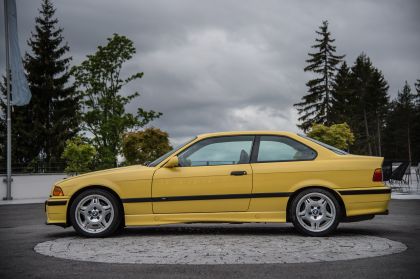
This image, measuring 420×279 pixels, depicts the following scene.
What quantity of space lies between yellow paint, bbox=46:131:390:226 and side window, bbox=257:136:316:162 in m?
0.13

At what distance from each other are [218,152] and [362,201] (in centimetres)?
217

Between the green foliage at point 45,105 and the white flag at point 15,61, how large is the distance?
2125 centimetres

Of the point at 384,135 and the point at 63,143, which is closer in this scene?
the point at 63,143

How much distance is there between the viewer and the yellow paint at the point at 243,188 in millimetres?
7340

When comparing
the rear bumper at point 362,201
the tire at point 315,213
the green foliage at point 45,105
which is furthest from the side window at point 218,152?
the green foliage at point 45,105

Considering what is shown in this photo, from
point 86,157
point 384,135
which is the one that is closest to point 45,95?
point 86,157

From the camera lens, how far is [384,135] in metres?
89.6

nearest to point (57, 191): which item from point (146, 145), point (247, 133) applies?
point (247, 133)

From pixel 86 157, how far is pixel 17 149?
20180 mm

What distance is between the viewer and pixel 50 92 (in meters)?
43.8

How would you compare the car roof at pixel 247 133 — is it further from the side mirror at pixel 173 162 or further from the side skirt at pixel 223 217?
the side skirt at pixel 223 217

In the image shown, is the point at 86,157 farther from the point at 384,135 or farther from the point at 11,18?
the point at 384,135

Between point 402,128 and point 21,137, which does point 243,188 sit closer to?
point 21,137

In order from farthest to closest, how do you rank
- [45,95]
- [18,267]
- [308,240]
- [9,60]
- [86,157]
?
1. [45,95]
2. [86,157]
3. [9,60]
4. [308,240]
5. [18,267]
